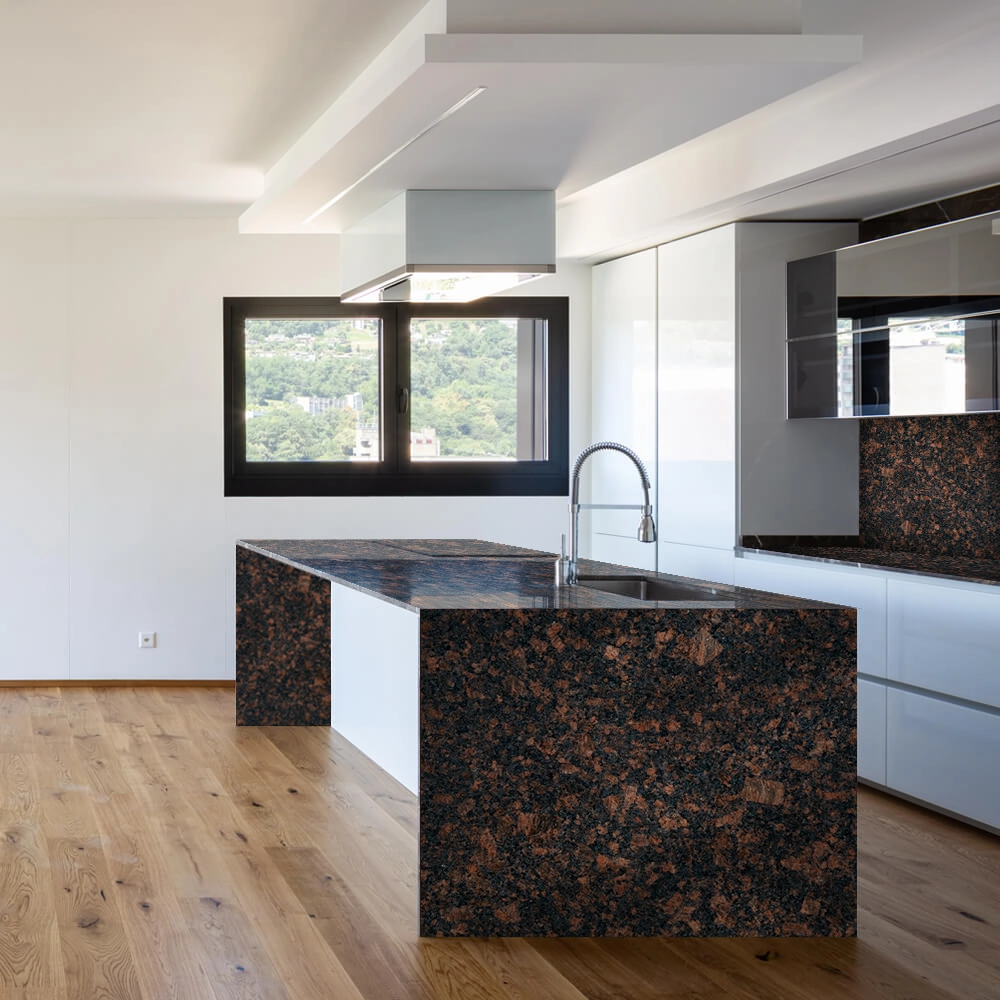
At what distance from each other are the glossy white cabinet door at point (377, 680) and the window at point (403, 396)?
181 centimetres

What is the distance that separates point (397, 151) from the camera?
12.8ft

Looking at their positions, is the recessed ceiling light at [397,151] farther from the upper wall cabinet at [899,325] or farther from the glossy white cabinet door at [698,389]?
the upper wall cabinet at [899,325]

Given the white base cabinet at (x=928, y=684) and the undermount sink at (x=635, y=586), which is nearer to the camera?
the undermount sink at (x=635, y=586)

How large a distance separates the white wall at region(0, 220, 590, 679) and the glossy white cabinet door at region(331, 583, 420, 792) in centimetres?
175

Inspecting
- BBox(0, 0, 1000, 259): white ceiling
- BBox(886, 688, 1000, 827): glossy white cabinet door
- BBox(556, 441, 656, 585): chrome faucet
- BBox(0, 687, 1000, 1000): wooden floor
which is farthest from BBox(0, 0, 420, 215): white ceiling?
BBox(886, 688, 1000, 827): glossy white cabinet door

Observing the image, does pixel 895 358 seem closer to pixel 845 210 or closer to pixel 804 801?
pixel 845 210

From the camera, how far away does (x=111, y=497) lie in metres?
6.80

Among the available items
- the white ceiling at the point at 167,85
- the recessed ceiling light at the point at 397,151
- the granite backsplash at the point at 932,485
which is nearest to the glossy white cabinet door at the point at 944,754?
the granite backsplash at the point at 932,485

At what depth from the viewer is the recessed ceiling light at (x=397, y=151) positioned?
3.32 metres

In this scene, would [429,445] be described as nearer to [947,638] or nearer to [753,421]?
[753,421]

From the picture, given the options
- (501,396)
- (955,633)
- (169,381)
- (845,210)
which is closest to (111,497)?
(169,381)

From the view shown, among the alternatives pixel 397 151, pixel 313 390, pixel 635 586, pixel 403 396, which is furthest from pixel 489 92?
pixel 313 390

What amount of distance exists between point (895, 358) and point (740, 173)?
0.91 metres

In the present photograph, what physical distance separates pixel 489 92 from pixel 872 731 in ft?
8.75
